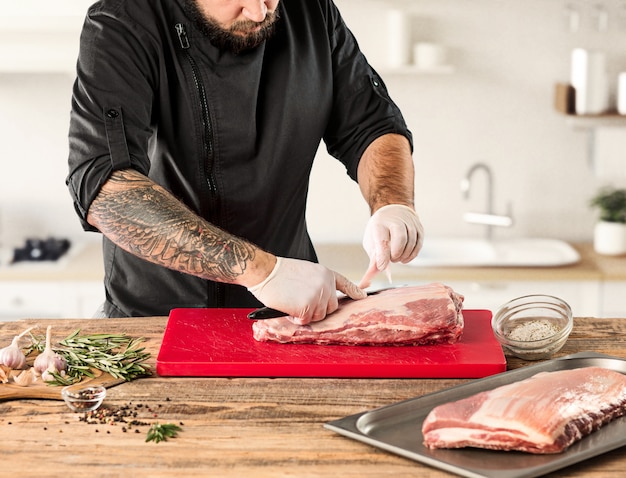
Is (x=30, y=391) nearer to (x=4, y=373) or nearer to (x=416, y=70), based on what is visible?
(x=4, y=373)

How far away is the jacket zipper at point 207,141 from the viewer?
2342 millimetres

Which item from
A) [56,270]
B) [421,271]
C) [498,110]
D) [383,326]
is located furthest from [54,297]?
[383,326]

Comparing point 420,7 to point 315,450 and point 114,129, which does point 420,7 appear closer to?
point 114,129

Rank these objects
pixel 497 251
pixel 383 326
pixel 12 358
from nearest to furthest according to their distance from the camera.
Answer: pixel 12 358 < pixel 383 326 < pixel 497 251

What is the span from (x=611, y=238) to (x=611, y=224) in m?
0.07

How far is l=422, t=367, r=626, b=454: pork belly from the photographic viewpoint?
150 cm

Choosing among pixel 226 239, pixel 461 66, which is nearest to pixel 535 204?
pixel 461 66

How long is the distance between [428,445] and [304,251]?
124 centimetres

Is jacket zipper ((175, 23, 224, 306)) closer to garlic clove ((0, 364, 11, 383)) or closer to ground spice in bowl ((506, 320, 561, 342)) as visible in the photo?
garlic clove ((0, 364, 11, 383))

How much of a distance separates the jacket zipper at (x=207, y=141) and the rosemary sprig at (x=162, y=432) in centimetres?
89

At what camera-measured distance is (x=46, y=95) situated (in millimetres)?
4594

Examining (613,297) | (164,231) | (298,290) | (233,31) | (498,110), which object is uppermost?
(233,31)

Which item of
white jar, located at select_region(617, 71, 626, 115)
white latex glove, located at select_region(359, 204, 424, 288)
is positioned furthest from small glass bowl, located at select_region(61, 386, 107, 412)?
white jar, located at select_region(617, 71, 626, 115)

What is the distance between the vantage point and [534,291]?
400 cm
